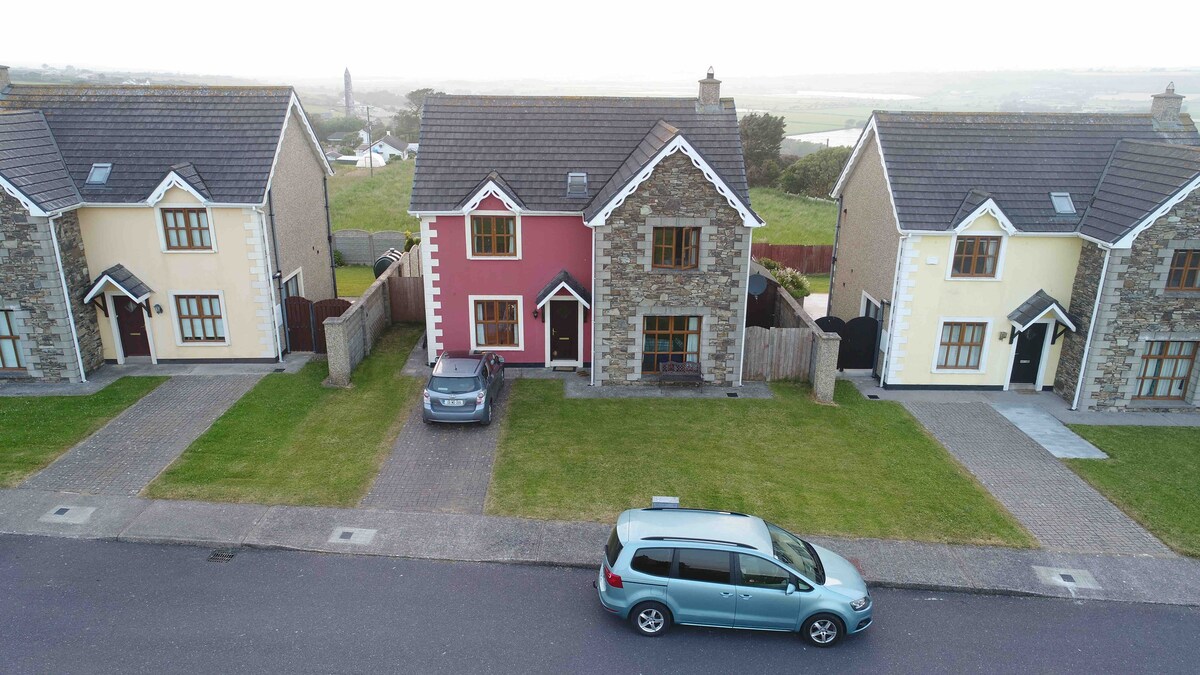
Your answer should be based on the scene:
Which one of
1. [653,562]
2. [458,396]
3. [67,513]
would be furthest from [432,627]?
[67,513]

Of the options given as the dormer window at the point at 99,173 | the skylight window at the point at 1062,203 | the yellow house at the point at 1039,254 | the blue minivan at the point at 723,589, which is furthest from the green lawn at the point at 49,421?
the skylight window at the point at 1062,203

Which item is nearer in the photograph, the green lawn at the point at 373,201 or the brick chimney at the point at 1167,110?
the brick chimney at the point at 1167,110

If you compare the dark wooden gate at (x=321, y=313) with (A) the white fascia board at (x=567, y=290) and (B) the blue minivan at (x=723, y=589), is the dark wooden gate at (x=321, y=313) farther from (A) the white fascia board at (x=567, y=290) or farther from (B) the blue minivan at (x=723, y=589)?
(B) the blue minivan at (x=723, y=589)

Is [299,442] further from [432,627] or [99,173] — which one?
[99,173]

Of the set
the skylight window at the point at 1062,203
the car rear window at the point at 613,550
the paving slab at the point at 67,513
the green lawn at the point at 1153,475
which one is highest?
the skylight window at the point at 1062,203

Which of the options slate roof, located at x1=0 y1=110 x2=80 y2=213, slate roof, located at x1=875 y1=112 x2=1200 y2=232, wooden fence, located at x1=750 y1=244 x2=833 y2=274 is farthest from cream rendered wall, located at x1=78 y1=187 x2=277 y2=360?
wooden fence, located at x1=750 y1=244 x2=833 y2=274
